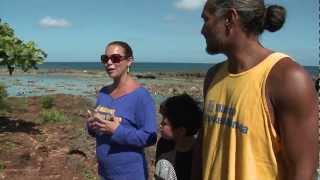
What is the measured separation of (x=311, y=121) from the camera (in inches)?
84.7

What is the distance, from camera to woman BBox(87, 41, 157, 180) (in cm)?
389

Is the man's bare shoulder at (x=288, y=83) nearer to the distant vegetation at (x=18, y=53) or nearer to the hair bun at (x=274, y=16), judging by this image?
the hair bun at (x=274, y=16)

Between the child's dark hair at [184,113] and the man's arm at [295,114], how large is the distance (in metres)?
0.99

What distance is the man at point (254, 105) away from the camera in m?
2.16

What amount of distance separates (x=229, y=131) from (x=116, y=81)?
6.57ft

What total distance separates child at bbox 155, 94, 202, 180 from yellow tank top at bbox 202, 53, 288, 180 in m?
0.67

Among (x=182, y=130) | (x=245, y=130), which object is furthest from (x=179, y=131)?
(x=245, y=130)

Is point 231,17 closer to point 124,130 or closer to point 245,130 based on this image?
point 245,130

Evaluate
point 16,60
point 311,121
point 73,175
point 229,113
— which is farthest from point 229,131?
point 16,60

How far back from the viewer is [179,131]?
317cm

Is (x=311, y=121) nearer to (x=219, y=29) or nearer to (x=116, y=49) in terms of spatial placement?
(x=219, y=29)

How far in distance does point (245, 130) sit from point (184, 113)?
91cm

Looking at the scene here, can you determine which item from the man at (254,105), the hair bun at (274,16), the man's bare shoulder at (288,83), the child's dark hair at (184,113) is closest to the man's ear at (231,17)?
the man at (254,105)

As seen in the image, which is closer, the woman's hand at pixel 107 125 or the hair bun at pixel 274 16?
the hair bun at pixel 274 16
